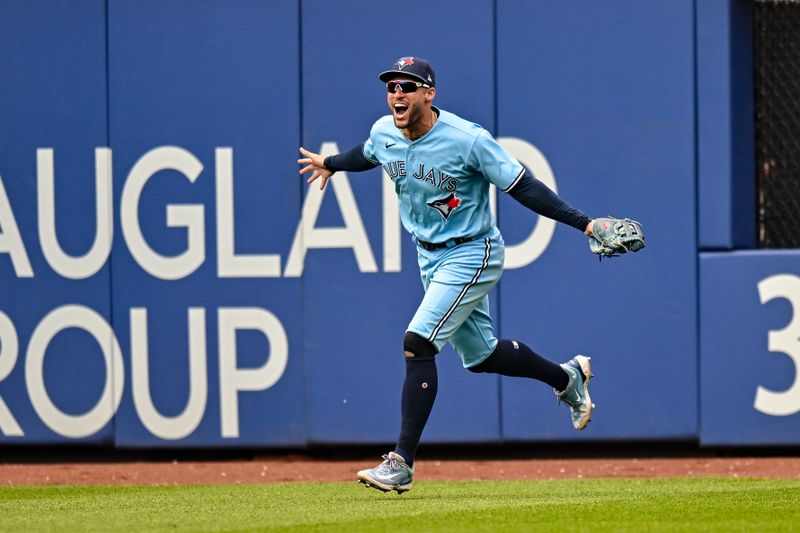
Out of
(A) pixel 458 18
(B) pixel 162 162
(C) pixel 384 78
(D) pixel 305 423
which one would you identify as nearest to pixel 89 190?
(B) pixel 162 162

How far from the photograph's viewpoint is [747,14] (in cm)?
819

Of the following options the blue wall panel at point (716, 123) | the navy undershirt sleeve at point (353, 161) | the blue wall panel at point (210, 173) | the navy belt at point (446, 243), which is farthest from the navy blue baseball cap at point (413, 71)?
the blue wall panel at point (716, 123)

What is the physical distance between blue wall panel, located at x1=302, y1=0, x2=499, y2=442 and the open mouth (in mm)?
2406

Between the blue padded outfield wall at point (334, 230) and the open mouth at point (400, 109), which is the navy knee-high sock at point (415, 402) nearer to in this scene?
the open mouth at point (400, 109)

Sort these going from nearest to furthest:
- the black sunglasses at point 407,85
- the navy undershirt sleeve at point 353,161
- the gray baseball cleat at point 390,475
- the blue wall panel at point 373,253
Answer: the gray baseball cleat at point 390,475
the black sunglasses at point 407,85
the navy undershirt sleeve at point 353,161
the blue wall panel at point 373,253

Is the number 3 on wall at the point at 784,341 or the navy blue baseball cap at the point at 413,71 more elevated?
the navy blue baseball cap at the point at 413,71

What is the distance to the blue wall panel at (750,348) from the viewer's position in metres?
7.91

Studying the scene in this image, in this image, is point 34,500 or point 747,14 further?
point 747,14

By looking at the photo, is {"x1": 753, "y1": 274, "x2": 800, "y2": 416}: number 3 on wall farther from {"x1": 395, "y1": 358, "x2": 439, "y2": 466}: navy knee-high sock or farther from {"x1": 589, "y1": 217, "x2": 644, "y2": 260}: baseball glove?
{"x1": 395, "y1": 358, "x2": 439, "y2": 466}: navy knee-high sock

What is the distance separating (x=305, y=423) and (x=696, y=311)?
2.36m

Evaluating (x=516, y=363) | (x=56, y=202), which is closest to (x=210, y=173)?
(x=56, y=202)

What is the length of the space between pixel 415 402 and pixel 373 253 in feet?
8.80

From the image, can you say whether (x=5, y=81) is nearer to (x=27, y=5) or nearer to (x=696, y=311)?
(x=27, y=5)

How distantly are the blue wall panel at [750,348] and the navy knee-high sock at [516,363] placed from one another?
2.10 meters
